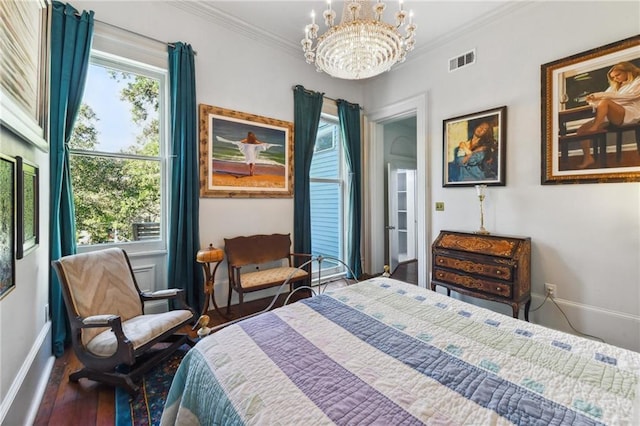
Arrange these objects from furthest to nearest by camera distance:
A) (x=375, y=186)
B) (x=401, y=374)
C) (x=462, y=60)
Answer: (x=375, y=186) → (x=462, y=60) → (x=401, y=374)

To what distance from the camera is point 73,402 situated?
1.71m

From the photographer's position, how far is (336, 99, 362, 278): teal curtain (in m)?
4.21

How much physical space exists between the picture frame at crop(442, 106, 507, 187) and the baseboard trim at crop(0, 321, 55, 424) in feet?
13.0

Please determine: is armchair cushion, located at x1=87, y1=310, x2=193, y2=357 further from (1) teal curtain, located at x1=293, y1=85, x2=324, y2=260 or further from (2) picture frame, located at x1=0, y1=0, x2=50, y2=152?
(1) teal curtain, located at x1=293, y1=85, x2=324, y2=260

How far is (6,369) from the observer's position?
4.39 ft

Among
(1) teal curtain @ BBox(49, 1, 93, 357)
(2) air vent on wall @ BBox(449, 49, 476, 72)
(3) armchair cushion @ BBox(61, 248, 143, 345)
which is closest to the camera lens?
(3) armchair cushion @ BBox(61, 248, 143, 345)

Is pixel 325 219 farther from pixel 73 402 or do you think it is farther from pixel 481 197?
pixel 73 402

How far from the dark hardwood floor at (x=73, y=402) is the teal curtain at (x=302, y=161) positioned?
7.70 ft

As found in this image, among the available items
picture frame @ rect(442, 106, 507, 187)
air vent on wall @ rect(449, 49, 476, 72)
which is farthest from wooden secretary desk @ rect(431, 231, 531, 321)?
air vent on wall @ rect(449, 49, 476, 72)

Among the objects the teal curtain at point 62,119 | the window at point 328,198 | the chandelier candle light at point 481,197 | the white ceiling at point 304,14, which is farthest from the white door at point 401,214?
the teal curtain at point 62,119

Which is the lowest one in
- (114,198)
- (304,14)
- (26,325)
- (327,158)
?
(26,325)

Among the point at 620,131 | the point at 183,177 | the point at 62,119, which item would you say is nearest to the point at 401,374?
the point at 183,177

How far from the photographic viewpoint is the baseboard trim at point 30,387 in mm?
1337

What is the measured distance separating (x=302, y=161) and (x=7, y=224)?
2.82 meters
